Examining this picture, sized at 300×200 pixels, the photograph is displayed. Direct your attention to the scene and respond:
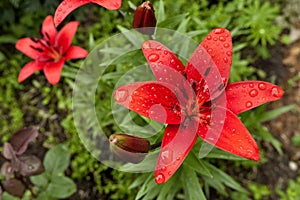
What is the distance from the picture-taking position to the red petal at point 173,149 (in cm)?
116

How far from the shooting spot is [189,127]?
1.28 metres

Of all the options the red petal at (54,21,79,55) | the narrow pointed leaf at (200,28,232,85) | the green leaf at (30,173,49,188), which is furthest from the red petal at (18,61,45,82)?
the narrow pointed leaf at (200,28,232,85)

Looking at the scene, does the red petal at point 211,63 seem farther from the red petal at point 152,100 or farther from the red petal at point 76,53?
the red petal at point 76,53

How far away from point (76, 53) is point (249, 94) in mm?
912

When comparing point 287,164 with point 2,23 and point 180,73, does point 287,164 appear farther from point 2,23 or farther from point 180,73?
point 2,23

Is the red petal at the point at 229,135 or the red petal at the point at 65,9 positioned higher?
the red petal at the point at 65,9

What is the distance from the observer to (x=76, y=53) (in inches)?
75.4

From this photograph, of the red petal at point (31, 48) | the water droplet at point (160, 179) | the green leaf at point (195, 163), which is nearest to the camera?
the water droplet at point (160, 179)

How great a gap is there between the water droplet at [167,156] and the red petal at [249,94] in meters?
0.23

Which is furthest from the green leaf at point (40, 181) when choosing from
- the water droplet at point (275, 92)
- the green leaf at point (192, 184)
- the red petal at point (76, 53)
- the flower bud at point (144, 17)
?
the water droplet at point (275, 92)

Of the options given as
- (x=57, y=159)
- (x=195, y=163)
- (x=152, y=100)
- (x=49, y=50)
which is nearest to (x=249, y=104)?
(x=152, y=100)

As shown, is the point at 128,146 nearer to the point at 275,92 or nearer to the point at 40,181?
the point at 275,92

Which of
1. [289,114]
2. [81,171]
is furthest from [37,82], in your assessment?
[289,114]

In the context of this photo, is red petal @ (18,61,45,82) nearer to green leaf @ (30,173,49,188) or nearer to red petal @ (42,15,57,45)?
red petal @ (42,15,57,45)
